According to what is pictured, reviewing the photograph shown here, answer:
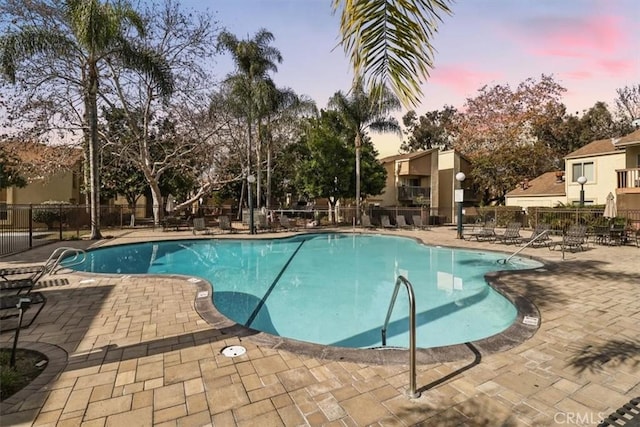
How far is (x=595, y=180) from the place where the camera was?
21.1 m

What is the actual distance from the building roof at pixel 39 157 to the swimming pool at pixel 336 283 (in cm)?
1027

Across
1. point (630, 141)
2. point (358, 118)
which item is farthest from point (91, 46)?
point (630, 141)

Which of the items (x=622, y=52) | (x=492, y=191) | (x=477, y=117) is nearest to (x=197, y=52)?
(x=622, y=52)

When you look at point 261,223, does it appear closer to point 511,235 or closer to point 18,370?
point 511,235

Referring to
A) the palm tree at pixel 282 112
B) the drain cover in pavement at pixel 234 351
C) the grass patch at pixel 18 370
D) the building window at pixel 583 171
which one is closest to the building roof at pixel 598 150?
the building window at pixel 583 171

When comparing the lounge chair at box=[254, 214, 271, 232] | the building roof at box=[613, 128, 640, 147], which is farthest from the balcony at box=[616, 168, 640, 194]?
the lounge chair at box=[254, 214, 271, 232]

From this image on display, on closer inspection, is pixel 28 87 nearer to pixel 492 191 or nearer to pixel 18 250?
pixel 18 250

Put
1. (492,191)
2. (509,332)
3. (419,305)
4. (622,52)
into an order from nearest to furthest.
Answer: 1. (622,52)
2. (509,332)
3. (419,305)
4. (492,191)

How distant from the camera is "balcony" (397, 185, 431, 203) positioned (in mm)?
27656

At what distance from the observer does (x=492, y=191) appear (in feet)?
99.8

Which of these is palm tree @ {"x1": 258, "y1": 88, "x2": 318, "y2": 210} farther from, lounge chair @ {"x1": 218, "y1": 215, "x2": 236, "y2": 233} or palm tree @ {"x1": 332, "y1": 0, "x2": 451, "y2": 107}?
palm tree @ {"x1": 332, "y1": 0, "x2": 451, "y2": 107}

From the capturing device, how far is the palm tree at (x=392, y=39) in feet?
8.25

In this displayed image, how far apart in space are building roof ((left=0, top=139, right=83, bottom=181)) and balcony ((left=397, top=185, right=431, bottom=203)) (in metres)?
23.1

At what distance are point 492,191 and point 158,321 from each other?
31974 millimetres
